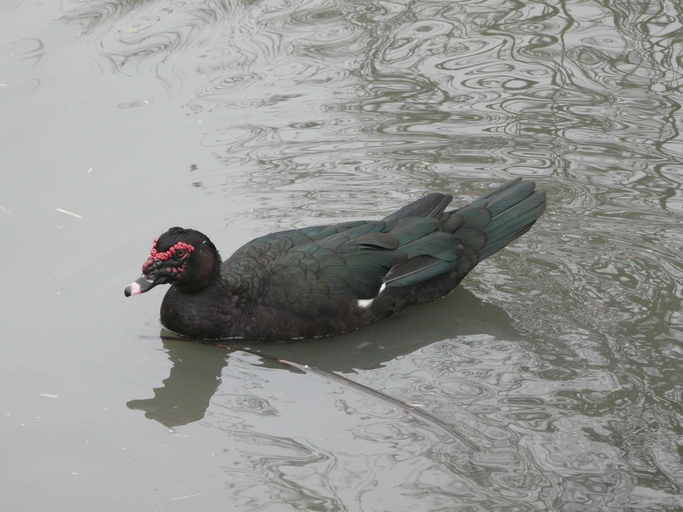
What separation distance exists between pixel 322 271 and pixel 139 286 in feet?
3.68

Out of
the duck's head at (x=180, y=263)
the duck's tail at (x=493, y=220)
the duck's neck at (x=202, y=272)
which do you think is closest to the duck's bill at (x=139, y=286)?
the duck's head at (x=180, y=263)

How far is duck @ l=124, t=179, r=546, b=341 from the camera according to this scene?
767 cm

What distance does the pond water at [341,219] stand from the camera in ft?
21.2

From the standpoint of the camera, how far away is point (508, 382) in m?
7.23

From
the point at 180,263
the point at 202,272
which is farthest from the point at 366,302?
the point at 180,263

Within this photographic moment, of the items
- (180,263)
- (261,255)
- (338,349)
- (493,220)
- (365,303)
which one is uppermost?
(180,263)

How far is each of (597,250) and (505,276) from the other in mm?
656

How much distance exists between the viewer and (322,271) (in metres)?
7.74

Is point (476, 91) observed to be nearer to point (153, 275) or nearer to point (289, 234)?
point (289, 234)

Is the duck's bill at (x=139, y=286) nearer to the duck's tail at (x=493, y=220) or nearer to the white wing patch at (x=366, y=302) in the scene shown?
the white wing patch at (x=366, y=302)

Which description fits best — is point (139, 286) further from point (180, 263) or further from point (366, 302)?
point (366, 302)

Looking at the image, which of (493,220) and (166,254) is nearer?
(166,254)

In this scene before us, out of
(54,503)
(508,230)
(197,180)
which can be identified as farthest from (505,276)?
(54,503)

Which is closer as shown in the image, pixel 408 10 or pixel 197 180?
pixel 197 180
